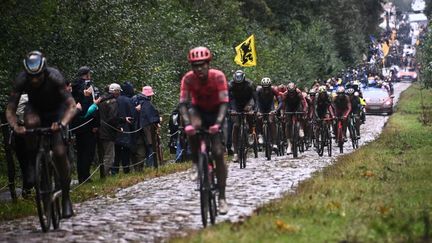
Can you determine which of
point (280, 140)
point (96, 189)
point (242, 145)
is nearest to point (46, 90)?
point (96, 189)

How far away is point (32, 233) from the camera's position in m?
10.5

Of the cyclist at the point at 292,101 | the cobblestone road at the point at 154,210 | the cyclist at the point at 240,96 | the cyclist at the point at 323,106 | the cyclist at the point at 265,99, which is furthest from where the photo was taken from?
the cyclist at the point at 323,106

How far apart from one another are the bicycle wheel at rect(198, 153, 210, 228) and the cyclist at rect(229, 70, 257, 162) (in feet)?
28.5

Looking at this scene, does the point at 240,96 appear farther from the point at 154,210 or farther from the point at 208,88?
the point at 208,88

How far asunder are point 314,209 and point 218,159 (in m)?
1.32

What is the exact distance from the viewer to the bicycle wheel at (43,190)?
34.2 ft

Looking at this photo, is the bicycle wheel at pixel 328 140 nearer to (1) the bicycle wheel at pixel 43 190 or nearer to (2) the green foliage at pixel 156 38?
(2) the green foliage at pixel 156 38

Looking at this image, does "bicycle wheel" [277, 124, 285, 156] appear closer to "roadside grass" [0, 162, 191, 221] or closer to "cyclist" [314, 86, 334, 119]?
"cyclist" [314, 86, 334, 119]

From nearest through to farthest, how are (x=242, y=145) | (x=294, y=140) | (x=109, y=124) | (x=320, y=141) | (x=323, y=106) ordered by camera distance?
1. (x=109, y=124)
2. (x=242, y=145)
3. (x=294, y=140)
4. (x=320, y=141)
5. (x=323, y=106)

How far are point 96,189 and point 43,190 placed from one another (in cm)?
483

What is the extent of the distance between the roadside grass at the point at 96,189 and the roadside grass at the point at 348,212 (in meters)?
3.43

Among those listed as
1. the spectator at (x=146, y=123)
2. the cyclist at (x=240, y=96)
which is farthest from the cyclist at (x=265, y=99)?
the spectator at (x=146, y=123)

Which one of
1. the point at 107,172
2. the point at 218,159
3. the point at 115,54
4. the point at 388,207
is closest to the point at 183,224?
the point at 218,159

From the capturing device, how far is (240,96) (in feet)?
63.3
